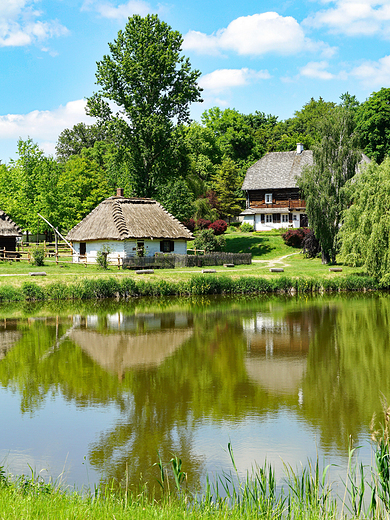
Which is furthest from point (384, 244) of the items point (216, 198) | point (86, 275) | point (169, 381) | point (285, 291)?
point (216, 198)

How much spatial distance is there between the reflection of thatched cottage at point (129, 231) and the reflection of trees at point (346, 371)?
19.5 m

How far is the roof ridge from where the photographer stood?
4319 centimetres

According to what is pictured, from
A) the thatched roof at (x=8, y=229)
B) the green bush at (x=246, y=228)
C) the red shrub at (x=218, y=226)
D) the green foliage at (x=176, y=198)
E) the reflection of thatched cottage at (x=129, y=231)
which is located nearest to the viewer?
the reflection of thatched cottage at (x=129, y=231)

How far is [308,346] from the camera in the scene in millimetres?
20297

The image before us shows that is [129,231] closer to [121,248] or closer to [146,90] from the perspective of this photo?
[121,248]

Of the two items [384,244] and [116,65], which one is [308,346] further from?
[116,65]

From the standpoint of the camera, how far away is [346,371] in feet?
54.1

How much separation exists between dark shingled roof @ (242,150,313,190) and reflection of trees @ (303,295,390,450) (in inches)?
1385

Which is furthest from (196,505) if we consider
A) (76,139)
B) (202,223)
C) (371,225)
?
(76,139)

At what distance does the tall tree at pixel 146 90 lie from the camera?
49000mm

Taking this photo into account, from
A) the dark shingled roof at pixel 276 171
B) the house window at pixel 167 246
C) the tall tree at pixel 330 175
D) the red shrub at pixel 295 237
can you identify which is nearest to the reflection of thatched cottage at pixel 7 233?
the house window at pixel 167 246

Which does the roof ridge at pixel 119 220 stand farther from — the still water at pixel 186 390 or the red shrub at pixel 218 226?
the still water at pixel 186 390

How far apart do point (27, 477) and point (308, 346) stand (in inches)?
514

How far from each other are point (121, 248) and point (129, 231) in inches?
57.9
